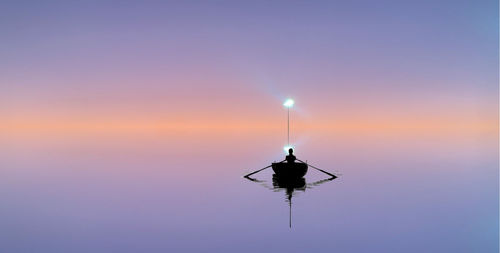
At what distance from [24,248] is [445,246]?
3400 centimetres

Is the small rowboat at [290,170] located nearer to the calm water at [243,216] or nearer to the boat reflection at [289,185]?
the boat reflection at [289,185]

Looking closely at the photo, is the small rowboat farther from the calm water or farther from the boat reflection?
the calm water

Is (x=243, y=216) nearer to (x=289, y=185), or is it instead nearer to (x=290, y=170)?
(x=290, y=170)

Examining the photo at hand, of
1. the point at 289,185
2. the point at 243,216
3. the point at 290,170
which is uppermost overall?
the point at 290,170

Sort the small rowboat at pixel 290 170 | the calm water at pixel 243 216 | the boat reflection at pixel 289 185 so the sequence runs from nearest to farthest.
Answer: the calm water at pixel 243 216, the boat reflection at pixel 289 185, the small rowboat at pixel 290 170

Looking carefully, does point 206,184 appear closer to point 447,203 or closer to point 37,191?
point 37,191

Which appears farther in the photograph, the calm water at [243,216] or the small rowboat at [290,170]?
the small rowboat at [290,170]

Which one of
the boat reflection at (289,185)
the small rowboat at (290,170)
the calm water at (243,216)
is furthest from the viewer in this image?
the small rowboat at (290,170)

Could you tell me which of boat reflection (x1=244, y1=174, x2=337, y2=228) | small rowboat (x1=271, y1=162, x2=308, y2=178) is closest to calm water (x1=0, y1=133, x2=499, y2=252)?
boat reflection (x1=244, y1=174, x2=337, y2=228)

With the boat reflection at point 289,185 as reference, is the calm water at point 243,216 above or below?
below

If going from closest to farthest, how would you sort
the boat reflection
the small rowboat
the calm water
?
the calm water → the boat reflection → the small rowboat

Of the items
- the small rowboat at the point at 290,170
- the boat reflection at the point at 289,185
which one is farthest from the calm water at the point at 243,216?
the small rowboat at the point at 290,170

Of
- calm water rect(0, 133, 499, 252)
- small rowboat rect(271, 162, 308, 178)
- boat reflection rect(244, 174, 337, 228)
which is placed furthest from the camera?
Answer: small rowboat rect(271, 162, 308, 178)

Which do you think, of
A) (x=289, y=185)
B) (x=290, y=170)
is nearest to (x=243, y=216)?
(x=290, y=170)
